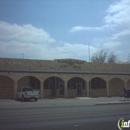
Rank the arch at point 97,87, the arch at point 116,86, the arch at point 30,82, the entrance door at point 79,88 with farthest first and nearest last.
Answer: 1. the arch at point 116,86
2. the arch at point 97,87
3. the entrance door at point 79,88
4. the arch at point 30,82

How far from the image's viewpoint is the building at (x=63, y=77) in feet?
115

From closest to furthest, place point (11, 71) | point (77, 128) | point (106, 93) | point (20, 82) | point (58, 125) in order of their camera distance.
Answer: point (77, 128)
point (58, 125)
point (11, 71)
point (20, 82)
point (106, 93)

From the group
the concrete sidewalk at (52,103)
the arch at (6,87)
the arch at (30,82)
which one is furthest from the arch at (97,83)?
the arch at (6,87)

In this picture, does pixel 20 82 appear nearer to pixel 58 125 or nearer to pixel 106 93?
pixel 106 93

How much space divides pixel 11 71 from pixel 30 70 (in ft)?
9.10

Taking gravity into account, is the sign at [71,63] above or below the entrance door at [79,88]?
above

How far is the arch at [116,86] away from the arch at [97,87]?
1.55 m

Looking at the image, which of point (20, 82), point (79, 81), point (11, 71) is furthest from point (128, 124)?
point (79, 81)

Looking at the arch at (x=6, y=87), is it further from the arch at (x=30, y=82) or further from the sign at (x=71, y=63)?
the sign at (x=71, y=63)

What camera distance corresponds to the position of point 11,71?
111 feet

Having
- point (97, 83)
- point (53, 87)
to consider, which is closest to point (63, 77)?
point (53, 87)

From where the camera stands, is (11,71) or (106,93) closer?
(11,71)

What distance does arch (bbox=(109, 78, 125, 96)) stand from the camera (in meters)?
44.4

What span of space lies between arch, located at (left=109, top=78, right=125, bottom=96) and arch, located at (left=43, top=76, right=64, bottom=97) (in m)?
9.52
